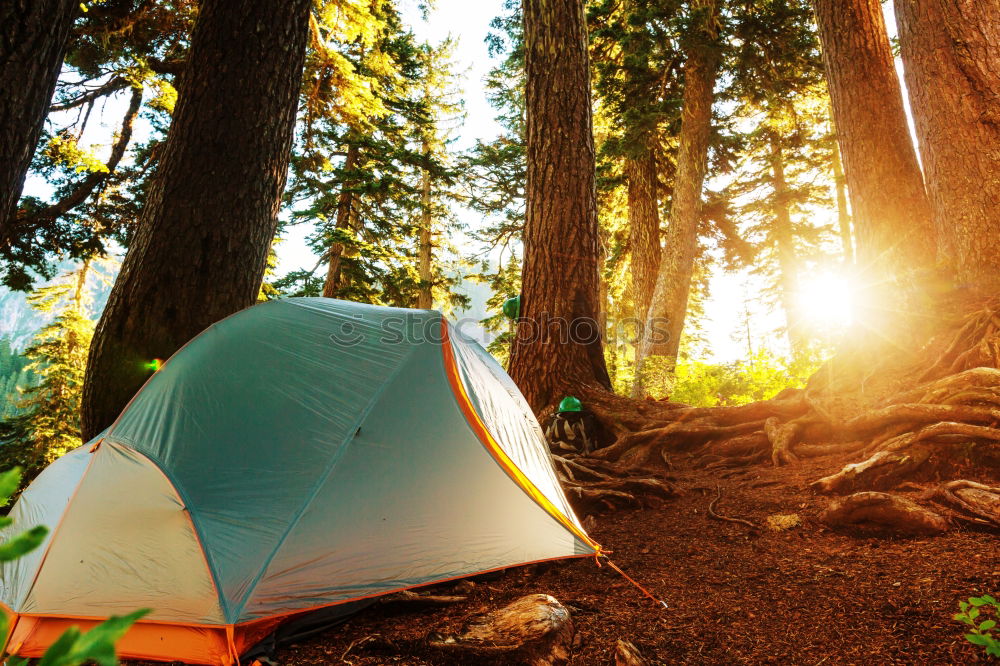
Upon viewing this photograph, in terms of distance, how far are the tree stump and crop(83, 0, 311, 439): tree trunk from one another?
270 centimetres

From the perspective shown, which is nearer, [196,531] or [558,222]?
[196,531]

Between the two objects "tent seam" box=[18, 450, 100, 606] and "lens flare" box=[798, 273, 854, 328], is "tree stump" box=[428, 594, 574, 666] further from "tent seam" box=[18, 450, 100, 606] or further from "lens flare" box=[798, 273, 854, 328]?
"lens flare" box=[798, 273, 854, 328]

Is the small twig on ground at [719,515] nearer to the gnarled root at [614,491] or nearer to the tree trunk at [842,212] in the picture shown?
the gnarled root at [614,491]

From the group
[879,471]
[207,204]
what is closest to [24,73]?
[207,204]

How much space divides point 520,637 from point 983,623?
1491 millimetres

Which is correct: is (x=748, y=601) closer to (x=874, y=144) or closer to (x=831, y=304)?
(x=831, y=304)

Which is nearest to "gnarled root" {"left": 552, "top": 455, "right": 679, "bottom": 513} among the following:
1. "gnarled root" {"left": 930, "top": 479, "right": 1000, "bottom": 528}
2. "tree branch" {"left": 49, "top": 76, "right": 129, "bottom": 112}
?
"gnarled root" {"left": 930, "top": 479, "right": 1000, "bottom": 528}

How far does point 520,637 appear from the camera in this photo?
6.57ft

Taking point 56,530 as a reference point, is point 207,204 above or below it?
above

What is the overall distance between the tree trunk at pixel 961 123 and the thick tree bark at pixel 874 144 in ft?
0.86

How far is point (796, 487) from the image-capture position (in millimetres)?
3523

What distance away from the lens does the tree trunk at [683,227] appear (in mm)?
8781

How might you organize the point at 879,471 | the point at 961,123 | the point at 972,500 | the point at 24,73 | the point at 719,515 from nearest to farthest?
the point at 24,73 < the point at 972,500 < the point at 879,471 < the point at 719,515 < the point at 961,123

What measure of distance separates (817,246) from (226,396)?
18165 millimetres
